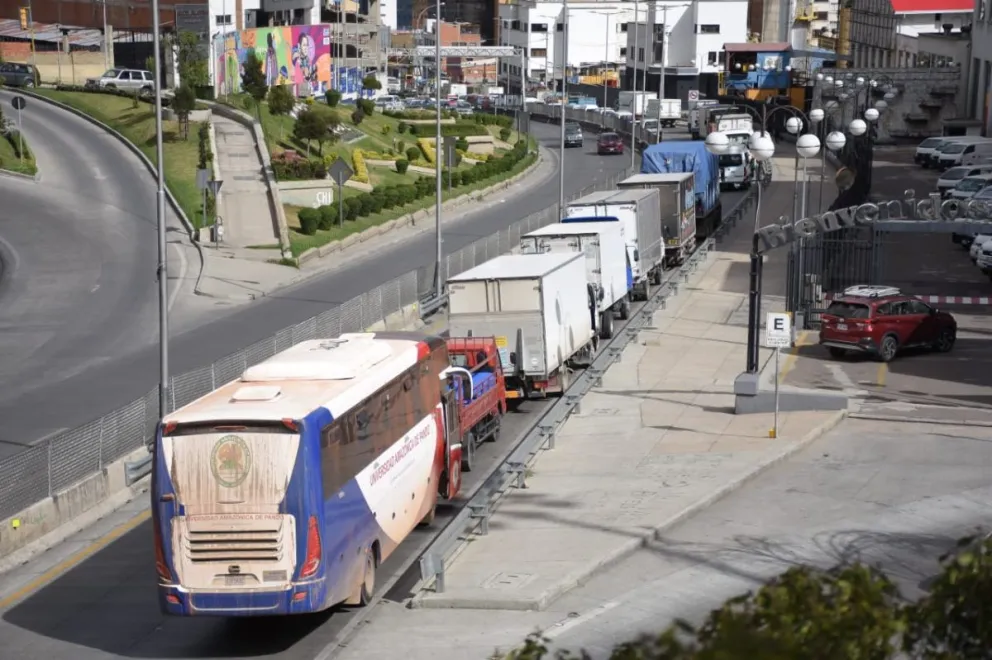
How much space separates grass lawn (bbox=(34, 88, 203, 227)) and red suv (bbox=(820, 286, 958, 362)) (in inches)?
968

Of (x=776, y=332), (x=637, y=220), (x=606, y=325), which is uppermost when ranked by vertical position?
(x=637, y=220)

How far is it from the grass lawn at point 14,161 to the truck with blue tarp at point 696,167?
23.8m

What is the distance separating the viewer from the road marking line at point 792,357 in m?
34.6

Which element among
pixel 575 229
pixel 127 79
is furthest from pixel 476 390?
pixel 127 79

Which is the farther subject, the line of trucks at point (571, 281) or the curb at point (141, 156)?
the curb at point (141, 156)

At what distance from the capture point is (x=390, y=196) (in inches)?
2418

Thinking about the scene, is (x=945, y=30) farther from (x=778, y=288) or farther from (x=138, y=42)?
(x=778, y=288)

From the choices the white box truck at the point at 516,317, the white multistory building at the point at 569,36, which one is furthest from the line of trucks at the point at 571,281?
the white multistory building at the point at 569,36

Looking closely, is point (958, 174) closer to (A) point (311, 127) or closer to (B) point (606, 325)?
(A) point (311, 127)

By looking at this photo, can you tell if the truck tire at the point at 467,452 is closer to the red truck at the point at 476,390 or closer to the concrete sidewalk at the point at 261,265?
the red truck at the point at 476,390

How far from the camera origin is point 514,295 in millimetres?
30062

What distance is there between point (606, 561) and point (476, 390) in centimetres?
646

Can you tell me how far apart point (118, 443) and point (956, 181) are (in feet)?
157

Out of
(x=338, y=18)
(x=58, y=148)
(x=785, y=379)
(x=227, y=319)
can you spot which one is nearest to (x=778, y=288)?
(x=785, y=379)
